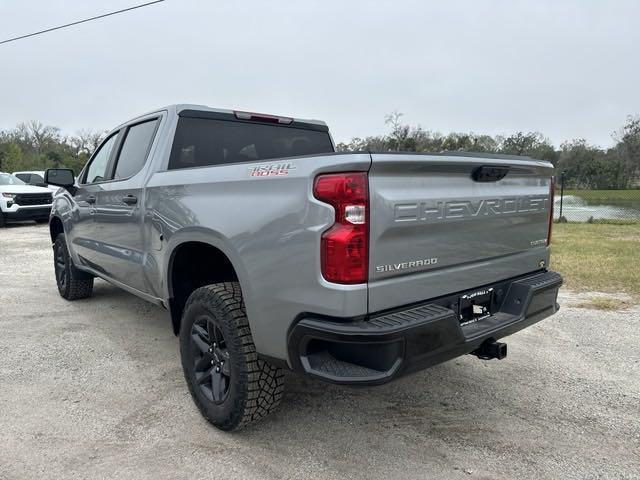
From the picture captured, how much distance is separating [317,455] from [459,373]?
5.09 ft

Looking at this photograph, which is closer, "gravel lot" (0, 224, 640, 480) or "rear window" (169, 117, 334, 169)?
"gravel lot" (0, 224, 640, 480)

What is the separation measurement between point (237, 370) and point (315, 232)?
0.97 metres

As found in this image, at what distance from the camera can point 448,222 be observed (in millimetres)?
2588

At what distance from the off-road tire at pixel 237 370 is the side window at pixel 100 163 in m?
2.45

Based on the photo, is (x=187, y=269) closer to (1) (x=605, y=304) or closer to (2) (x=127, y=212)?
(2) (x=127, y=212)

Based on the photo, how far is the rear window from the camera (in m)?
3.83

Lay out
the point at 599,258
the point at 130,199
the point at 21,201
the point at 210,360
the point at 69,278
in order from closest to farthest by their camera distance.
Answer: the point at 210,360, the point at 130,199, the point at 69,278, the point at 599,258, the point at 21,201

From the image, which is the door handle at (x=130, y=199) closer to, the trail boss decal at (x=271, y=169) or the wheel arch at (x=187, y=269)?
the wheel arch at (x=187, y=269)

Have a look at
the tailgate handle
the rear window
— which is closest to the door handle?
the rear window

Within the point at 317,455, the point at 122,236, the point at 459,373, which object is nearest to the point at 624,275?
the point at 459,373

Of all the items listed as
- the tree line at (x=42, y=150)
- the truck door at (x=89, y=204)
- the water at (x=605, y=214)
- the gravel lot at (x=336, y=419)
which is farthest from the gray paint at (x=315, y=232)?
the tree line at (x=42, y=150)

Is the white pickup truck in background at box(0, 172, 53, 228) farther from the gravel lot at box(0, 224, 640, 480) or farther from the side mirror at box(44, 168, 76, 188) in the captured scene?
the gravel lot at box(0, 224, 640, 480)

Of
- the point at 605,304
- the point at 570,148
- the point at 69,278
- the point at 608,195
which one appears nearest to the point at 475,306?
the point at 605,304

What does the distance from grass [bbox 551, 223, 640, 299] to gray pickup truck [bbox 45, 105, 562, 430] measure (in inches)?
153
